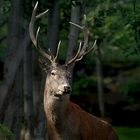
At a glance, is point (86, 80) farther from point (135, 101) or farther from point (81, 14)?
point (81, 14)

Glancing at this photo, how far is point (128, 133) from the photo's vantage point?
2261 centimetres

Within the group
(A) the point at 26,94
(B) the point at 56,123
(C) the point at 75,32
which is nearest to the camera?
(B) the point at 56,123

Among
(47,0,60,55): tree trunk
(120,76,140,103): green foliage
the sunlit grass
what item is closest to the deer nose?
(47,0,60,55): tree trunk

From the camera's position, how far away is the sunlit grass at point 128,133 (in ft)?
70.4

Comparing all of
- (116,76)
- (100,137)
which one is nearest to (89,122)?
(100,137)

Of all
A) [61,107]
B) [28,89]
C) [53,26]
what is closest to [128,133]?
[28,89]

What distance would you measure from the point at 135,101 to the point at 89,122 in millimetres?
14449

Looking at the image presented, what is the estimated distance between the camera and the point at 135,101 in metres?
26.4

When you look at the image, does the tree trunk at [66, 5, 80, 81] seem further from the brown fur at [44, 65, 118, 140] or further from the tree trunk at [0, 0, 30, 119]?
the brown fur at [44, 65, 118, 140]

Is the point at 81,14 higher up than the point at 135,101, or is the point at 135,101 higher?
the point at 81,14

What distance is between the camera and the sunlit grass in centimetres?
2147

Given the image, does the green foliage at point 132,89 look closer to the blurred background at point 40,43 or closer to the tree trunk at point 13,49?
the blurred background at point 40,43

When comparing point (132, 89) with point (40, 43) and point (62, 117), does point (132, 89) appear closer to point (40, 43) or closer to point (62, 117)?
point (40, 43)

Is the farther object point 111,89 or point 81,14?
point 111,89
